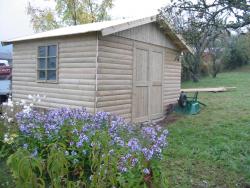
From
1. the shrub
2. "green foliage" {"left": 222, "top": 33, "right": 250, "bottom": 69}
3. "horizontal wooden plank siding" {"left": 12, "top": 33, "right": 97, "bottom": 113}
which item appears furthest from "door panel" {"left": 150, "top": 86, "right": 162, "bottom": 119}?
"green foliage" {"left": 222, "top": 33, "right": 250, "bottom": 69}

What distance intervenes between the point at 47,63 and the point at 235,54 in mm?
28580

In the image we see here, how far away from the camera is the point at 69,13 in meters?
25.3

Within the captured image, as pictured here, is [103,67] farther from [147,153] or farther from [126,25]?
[147,153]

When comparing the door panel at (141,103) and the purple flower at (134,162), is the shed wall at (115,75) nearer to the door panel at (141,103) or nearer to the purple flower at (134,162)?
the door panel at (141,103)

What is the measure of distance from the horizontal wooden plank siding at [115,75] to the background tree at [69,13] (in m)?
16.4

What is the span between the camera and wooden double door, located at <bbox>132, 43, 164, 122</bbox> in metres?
10.1

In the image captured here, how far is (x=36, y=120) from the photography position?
457 centimetres

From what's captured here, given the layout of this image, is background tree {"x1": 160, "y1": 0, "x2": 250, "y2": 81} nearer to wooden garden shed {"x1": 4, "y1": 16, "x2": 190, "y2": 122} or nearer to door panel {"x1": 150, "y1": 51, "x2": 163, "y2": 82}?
wooden garden shed {"x1": 4, "y1": 16, "x2": 190, "y2": 122}

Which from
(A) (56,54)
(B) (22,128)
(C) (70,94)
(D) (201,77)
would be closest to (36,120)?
(B) (22,128)

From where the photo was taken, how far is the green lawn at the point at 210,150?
5512 mm

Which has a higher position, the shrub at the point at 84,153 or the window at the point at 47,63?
the window at the point at 47,63

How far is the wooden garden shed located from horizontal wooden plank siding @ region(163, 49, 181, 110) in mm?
38

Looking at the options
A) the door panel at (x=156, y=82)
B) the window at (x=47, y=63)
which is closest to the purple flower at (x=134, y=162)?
the window at (x=47, y=63)

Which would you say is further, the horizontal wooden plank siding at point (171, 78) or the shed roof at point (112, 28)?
the horizontal wooden plank siding at point (171, 78)
